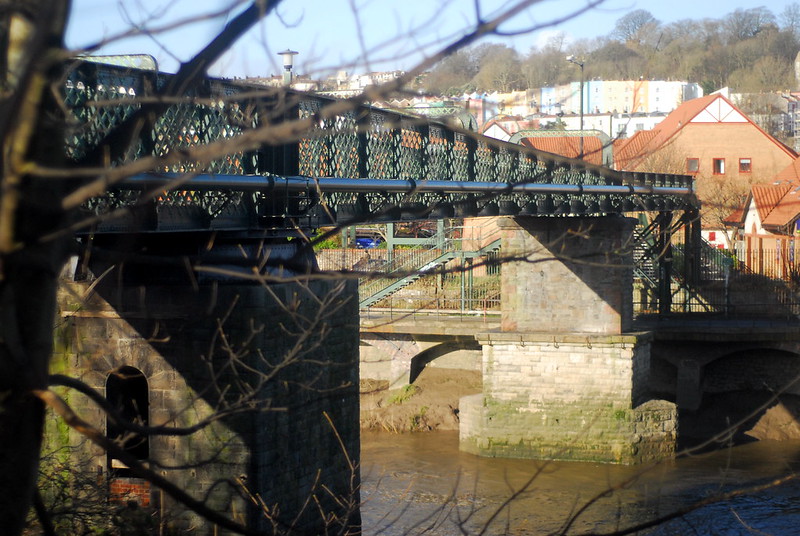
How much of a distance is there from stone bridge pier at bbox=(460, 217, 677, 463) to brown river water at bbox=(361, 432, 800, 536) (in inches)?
23.8

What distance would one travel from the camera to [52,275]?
3.83 metres

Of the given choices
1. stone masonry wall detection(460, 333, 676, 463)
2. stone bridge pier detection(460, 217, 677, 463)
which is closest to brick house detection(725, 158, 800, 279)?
stone bridge pier detection(460, 217, 677, 463)

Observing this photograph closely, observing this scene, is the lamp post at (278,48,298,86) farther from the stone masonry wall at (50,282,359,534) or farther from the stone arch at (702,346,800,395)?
the stone arch at (702,346,800,395)

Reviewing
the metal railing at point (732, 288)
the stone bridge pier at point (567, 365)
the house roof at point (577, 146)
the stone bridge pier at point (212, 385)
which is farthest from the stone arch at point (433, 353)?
the stone bridge pier at point (212, 385)

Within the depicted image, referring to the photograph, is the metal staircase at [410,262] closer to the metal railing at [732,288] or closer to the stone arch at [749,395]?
the metal railing at [732,288]

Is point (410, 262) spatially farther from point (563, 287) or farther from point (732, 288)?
point (732, 288)

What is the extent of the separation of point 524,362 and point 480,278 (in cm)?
1067

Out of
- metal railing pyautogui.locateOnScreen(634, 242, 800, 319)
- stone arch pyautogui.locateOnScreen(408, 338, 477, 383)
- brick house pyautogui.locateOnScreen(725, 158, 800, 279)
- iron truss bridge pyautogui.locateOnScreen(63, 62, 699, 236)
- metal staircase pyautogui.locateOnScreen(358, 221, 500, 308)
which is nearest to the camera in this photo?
iron truss bridge pyautogui.locateOnScreen(63, 62, 699, 236)

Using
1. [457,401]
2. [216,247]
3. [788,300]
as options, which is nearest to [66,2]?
[216,247]

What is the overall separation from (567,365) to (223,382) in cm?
1529

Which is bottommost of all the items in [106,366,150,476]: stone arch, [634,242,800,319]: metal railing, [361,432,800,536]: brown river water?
[361,432,800,536]: brown river water

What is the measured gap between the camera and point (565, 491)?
22.6 m

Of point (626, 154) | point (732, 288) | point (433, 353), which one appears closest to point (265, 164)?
point (626, 154)

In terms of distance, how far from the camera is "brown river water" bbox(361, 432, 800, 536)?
1984cm
